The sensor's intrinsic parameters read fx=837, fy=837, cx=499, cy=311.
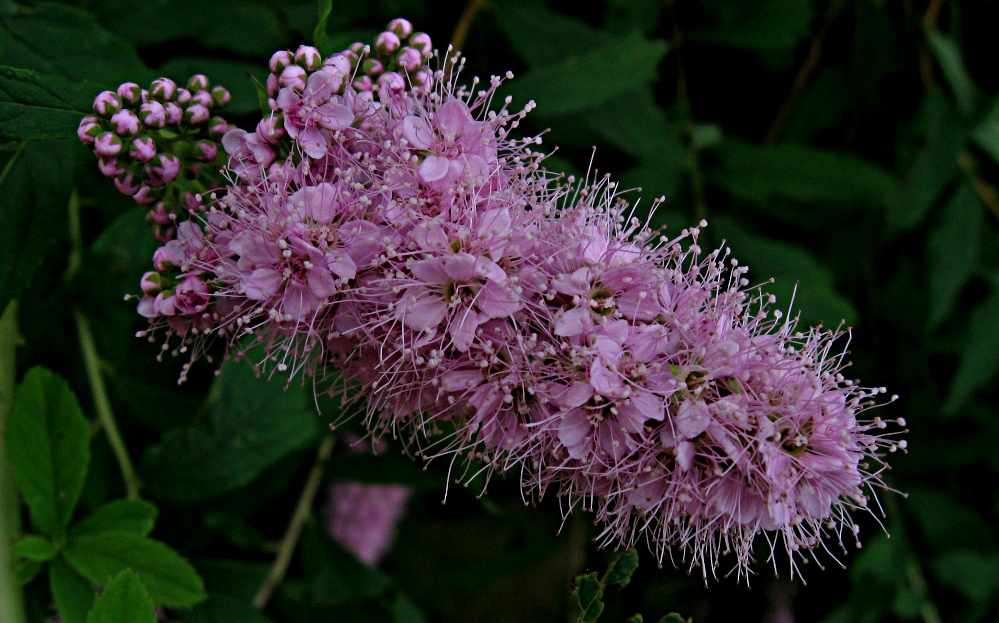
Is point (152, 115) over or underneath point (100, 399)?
over

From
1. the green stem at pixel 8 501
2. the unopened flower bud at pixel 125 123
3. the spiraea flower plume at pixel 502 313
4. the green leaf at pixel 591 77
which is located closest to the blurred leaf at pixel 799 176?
the green leaf at pixel 591 77

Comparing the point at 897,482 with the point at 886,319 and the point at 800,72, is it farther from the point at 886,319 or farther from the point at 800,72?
the point at 800,72

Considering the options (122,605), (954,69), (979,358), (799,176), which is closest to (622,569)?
(122,605)

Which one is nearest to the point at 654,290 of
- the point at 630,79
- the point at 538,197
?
the point at 538,197

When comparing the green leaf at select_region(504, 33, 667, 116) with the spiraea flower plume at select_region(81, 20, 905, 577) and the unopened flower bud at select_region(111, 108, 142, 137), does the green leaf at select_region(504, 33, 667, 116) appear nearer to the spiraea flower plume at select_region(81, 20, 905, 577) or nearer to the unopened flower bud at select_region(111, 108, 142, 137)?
the spiraea flower plume at select_region(81, 20, 905, 577)

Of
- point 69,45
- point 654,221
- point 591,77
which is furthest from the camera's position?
point 654,221

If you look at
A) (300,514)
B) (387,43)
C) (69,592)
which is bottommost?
(300,514)

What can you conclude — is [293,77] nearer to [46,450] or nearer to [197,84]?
[197,84]
